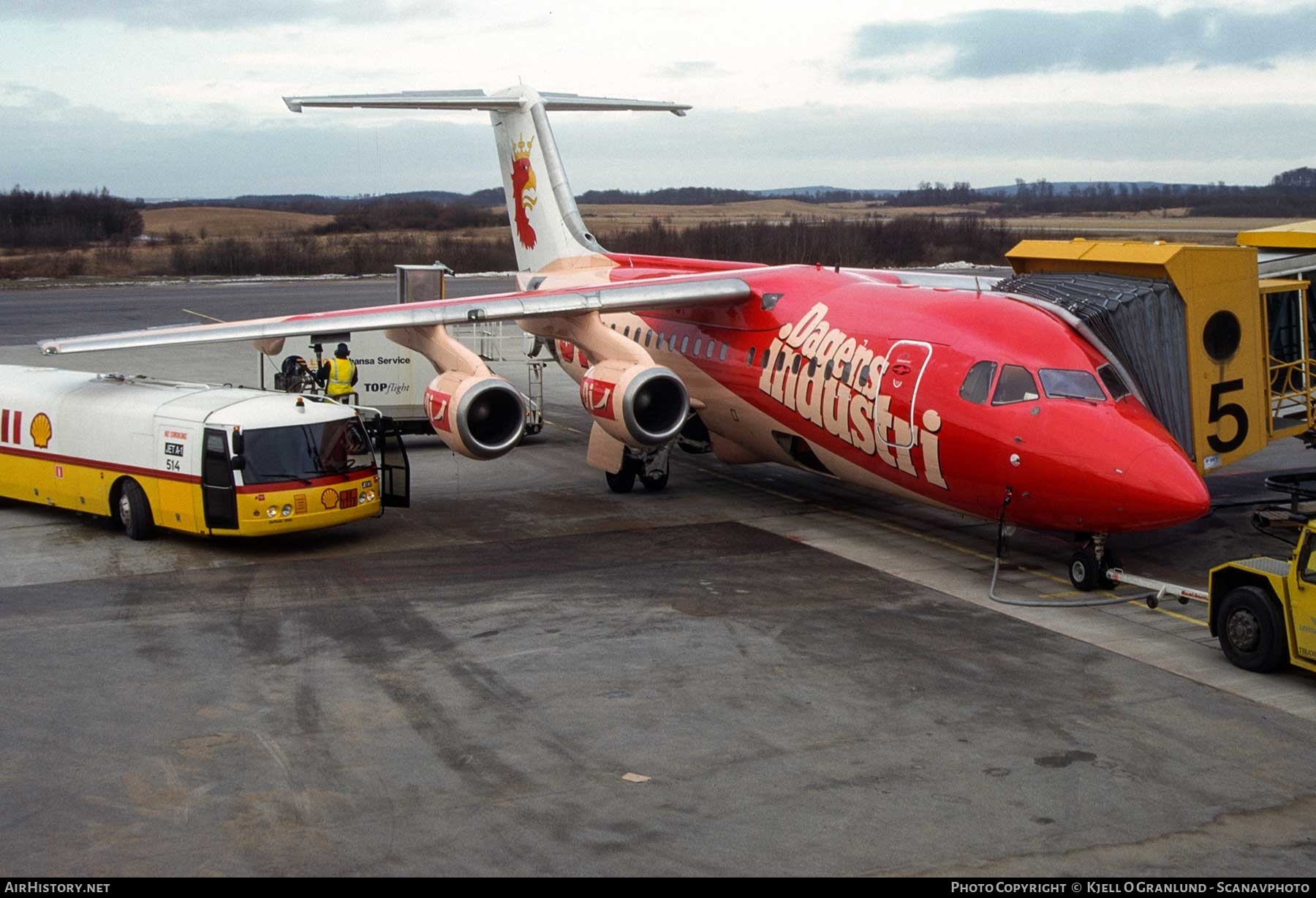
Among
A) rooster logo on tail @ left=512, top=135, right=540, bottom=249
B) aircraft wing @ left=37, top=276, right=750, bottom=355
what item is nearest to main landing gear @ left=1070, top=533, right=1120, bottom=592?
aircraft wing @ left=37, top=276, right=750, bottom=355

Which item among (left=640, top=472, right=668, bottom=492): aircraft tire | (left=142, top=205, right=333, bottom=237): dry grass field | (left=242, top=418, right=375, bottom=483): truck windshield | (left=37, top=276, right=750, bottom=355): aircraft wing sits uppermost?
(left=142, top=205, right=333, bottom=237): dry grass field

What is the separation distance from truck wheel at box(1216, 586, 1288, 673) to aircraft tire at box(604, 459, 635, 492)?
1076 cm

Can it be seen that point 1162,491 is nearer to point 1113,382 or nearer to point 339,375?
point 1113,382

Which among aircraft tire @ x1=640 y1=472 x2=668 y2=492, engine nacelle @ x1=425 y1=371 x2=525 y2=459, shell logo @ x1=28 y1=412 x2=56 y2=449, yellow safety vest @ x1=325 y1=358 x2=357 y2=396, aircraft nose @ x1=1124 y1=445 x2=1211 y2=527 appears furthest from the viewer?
yellow safety vest @ x1=325 y1=358 x2=357 y2=396

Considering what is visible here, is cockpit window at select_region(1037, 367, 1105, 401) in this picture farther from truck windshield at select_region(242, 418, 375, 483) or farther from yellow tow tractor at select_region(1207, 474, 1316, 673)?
truck windshield at select_region(242, 418, 375, 483)

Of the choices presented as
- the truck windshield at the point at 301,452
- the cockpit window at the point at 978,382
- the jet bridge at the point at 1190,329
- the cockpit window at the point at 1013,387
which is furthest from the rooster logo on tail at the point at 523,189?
the cockpit window at the point at 1013,387

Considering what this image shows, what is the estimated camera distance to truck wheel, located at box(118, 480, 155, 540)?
61.5 ft

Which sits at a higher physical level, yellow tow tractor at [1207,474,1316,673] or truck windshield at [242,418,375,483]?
truck windshield at [242,418,375,483]

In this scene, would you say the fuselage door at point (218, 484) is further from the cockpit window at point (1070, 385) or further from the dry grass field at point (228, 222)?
the dry grass field at point (228, 222)

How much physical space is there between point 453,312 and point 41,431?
21.1ft

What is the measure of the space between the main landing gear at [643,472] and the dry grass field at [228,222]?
294 feet

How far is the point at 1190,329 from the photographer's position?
16.6 meters

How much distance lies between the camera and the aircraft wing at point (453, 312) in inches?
776
